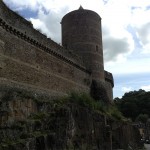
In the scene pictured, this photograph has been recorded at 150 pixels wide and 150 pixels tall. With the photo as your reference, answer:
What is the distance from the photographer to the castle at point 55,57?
20.9 metres

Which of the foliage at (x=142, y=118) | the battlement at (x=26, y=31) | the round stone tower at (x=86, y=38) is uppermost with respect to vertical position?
the round stone tower at (x=86, y=38)

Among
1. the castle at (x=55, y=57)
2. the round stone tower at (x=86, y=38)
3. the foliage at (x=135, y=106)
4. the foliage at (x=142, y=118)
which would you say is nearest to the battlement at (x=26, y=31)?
the castle at (x=55, y=57)

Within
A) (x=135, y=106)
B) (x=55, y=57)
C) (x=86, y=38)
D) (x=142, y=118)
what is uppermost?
(x=86, y=38)

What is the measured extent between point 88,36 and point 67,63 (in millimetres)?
5666

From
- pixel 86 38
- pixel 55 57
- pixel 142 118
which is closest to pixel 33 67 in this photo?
pixel 55 57

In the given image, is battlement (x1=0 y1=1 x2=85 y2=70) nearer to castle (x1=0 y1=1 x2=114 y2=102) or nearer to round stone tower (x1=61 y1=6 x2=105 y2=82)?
castle (x1=0 y1=1 x2=114 y2=102)

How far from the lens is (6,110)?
59.6ft

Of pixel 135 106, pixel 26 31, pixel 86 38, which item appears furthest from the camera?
pixel 135 106

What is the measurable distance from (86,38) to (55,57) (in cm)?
758

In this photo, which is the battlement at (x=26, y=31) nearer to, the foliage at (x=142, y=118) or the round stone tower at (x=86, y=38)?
the round stone tower at (x=86, y=38)

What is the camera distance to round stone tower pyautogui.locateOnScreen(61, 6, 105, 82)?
112 feet

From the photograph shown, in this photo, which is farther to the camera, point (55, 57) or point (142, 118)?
point (142, 118)

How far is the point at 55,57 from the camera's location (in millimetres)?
27453

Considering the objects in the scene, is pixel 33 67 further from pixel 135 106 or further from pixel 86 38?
pixel 135 106
